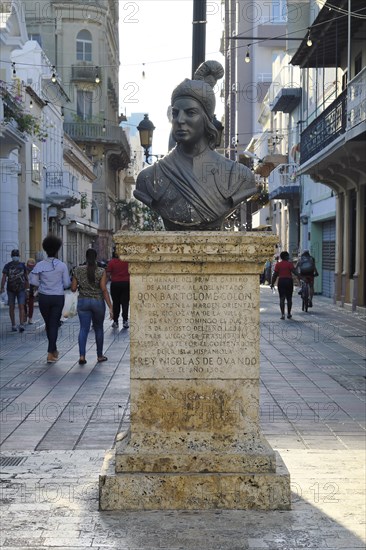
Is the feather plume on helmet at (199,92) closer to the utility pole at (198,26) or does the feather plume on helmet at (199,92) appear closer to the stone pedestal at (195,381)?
the stone pedestal at (195,381)

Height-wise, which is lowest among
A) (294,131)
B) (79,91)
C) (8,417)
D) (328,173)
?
(8,417)

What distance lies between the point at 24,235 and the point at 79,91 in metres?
25.4

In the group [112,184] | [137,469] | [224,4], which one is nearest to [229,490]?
[137,469]

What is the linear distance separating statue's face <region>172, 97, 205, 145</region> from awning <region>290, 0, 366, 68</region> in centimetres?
1154

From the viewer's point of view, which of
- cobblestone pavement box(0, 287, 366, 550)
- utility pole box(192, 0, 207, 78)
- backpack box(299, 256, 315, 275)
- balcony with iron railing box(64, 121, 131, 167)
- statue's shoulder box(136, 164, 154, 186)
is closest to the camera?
cobblestone pavement box(0, 287, 366, 550)

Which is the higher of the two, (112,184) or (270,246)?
(112,184)

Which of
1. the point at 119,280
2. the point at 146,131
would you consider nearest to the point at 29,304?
the point at 119,280

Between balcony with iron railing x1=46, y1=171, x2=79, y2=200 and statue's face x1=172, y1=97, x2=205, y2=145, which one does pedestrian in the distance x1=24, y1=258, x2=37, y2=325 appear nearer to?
statue's face x1=172, y1=97, x2=205, y2=145

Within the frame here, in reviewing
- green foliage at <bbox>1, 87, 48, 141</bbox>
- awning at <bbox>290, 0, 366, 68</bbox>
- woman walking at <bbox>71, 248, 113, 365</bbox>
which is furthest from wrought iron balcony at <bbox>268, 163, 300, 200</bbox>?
woman walking at <bbox>71, 248, 113, 365</bbox>

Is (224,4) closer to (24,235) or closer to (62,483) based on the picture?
(24,235)

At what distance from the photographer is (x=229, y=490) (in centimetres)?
525

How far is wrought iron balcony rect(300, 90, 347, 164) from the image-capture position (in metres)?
18.8

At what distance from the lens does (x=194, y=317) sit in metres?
5.32

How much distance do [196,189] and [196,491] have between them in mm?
1948
